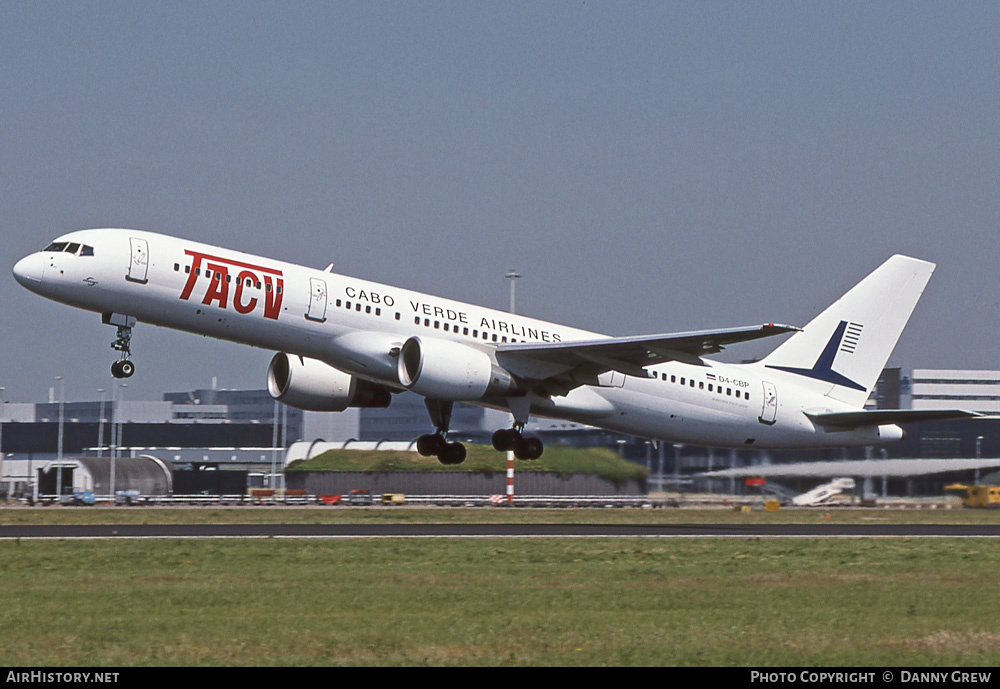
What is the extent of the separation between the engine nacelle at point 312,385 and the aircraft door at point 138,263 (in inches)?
316

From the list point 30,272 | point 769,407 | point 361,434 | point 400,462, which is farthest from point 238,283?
point 361,434

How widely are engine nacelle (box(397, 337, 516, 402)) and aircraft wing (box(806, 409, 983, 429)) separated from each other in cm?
1327

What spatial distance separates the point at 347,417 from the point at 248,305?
71.5m

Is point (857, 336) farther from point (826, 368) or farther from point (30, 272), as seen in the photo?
point (30, 272)

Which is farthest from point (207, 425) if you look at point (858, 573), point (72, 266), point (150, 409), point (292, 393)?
point (858, 573)

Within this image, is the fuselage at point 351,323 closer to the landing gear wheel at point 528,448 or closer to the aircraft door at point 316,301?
the aircraft door at point 316,301

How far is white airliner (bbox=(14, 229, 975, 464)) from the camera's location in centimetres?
3203

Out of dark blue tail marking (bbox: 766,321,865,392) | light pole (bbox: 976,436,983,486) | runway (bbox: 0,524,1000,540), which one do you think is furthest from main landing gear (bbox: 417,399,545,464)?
light pole (bbox: 976,436,983,486)

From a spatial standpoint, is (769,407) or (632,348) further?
(769,407)

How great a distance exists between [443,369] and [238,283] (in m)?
5.95

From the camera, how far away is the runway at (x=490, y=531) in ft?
107

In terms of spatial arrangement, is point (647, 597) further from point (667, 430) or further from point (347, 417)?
point (347, 417)

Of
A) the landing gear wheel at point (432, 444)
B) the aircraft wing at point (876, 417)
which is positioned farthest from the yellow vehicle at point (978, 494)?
the landing gear wheel at point (432, 444)

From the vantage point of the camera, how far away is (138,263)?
31.7 metres
